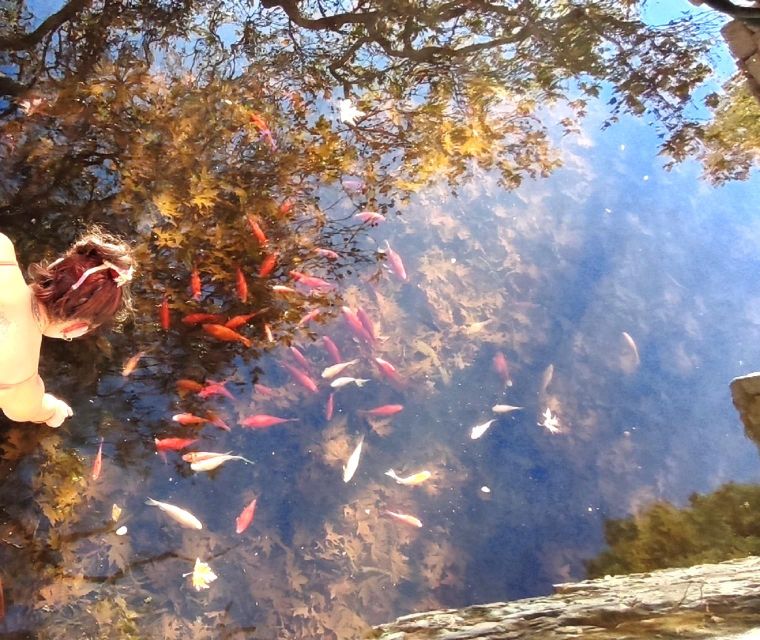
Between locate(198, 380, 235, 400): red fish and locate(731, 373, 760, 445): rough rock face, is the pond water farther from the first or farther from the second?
locate(731, 373, 760, 445): rough rock face

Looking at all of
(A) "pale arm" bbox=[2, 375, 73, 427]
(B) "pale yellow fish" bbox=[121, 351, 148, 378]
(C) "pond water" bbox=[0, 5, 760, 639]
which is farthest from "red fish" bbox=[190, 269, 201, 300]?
(A) "pale arm" bbox=[2, 375, 73, 427]

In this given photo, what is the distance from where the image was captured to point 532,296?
4637mm

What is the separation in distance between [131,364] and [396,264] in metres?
2.05

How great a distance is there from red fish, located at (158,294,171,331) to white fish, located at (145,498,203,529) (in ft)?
3.81

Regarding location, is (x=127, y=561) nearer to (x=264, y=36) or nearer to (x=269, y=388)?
(x=269, y=388)

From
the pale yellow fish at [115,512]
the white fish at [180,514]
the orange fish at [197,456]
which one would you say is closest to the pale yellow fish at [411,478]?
the orange fish at [197,456]

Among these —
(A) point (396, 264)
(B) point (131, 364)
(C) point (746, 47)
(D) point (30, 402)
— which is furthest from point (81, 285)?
(C) point (746, 47)

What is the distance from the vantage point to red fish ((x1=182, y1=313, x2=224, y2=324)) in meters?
3.91

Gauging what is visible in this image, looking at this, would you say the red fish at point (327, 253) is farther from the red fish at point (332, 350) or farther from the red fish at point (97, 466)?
the red fish at point (97, 466)

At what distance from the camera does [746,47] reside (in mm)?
3930

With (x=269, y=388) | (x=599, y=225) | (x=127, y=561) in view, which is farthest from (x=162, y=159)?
(x=599, y=225)

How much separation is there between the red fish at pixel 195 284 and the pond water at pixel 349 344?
0.05 metres

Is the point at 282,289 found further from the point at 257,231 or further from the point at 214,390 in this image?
the point at 214,390

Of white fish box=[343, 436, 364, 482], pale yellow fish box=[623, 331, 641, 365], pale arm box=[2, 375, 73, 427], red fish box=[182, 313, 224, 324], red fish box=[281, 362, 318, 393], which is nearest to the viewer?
pale arm box=[2, 375, 73, 427]
